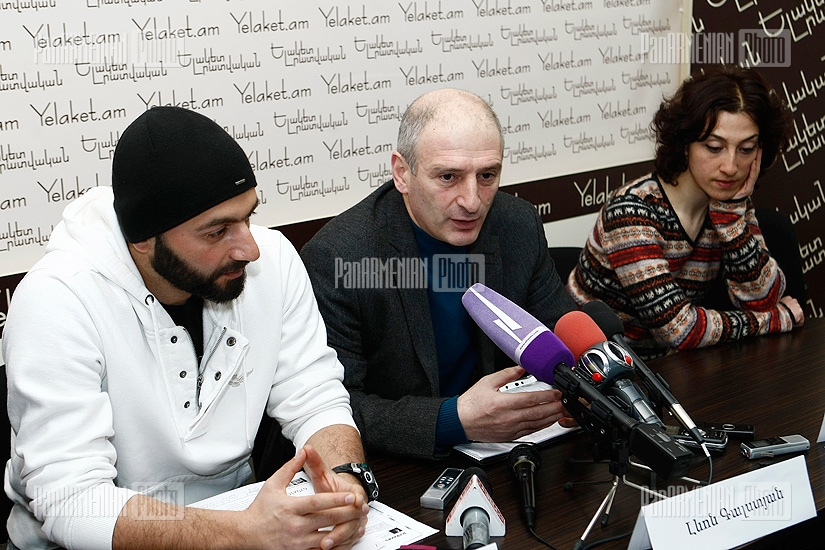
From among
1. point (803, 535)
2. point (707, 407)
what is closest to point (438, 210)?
point (707, 407)

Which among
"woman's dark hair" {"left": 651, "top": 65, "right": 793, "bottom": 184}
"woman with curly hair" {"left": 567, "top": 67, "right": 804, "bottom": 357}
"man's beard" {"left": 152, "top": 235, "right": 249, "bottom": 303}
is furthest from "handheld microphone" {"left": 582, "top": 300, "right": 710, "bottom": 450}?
"woman's dark hair" {"left": 651, "top": 65, "right": 793, "bottom": 184}

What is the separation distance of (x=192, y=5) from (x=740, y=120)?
1.92 m

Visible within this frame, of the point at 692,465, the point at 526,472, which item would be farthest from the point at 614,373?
the point at 526,472

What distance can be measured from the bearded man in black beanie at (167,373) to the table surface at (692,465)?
7.1 inches

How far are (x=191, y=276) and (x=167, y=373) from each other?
0.76 ft

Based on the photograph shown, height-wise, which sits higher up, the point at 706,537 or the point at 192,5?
the point at 192,5

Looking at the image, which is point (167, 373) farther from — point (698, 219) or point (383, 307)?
point (698, 219)

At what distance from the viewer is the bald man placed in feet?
8.20

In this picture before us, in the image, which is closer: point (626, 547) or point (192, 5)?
point (626, 547)

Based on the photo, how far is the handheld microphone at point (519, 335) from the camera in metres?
1.84

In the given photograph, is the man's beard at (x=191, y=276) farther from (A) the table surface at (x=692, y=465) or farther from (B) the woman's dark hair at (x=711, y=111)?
(B) the woman's dark hair at (x=711, y=111)

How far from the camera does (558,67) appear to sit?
391 centimetres

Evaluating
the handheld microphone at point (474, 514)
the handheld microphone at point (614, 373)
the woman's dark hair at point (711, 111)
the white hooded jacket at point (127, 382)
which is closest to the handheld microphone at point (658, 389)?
the handheld microphone at point (614, 373)

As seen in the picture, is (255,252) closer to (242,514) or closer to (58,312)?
(58,312)
